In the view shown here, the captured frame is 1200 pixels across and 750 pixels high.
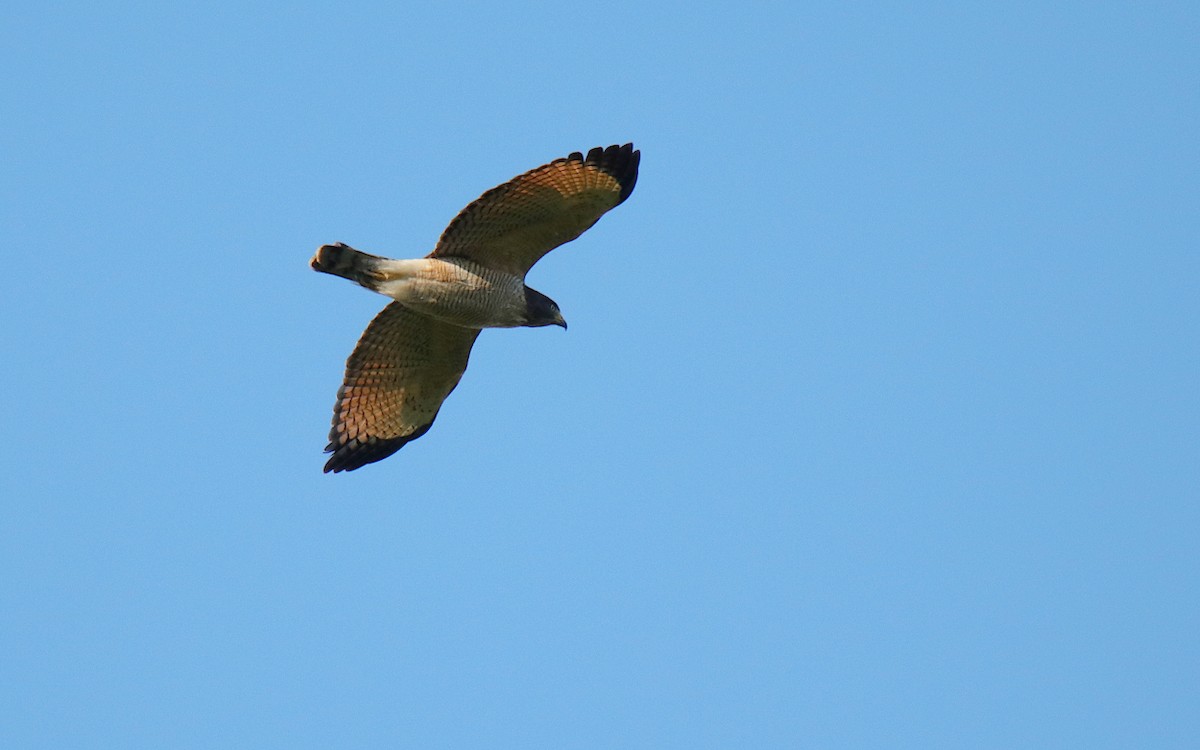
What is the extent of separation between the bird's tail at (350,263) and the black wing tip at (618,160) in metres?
1.74

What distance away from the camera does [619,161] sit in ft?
35.7

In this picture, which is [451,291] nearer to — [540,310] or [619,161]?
[540,310]

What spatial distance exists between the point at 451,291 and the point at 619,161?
167 centimetres

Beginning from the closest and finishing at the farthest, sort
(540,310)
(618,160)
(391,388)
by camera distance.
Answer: (618,160), (540,310), (391,388)

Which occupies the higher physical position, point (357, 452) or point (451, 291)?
point (451, 291)

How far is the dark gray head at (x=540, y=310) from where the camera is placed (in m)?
11.8

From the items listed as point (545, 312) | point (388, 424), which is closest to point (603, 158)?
point (545, 312)

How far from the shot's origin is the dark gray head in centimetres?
1183

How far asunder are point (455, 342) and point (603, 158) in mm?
2379

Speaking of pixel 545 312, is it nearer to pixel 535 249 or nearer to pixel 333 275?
pixel 535 249

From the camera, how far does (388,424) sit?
12.6 m

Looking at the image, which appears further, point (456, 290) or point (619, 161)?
point (456, 290)

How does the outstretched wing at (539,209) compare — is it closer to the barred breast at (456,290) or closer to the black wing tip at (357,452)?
the barred breast at (456,290)

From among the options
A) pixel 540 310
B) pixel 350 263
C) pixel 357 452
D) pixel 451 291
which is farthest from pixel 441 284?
pixel 357 452
